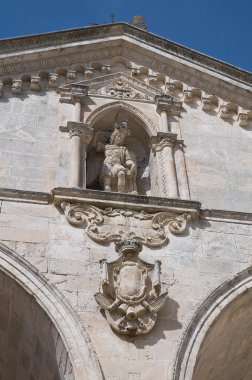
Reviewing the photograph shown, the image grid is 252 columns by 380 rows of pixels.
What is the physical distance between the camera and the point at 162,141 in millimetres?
11219

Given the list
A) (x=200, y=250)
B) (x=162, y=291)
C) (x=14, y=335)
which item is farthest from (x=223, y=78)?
(x=14, y=335)

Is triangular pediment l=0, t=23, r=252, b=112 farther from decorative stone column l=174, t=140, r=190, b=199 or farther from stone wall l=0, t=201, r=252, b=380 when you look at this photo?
stone wall l=0, t=201, r=252, b=380

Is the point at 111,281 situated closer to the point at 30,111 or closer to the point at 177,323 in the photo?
the point at 177,323

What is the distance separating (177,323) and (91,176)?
3.48 m

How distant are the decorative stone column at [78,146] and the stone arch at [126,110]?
0.32m

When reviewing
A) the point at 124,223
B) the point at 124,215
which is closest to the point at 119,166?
the point at 124,215

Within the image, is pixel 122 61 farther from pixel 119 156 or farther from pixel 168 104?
pixel 119 156

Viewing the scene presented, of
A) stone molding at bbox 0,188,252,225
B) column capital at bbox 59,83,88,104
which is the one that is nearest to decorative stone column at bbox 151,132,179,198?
stone molding at bbox 0,188,252,225

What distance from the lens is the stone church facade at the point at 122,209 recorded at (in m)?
8.28

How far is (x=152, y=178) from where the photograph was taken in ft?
36.5

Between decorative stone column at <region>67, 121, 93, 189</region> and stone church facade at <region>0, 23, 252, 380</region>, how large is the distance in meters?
0.02

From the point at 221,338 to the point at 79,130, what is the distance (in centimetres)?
387

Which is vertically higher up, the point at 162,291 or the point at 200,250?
the point at 200,250

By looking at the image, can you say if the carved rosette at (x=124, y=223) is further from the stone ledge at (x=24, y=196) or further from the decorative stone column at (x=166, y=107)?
the decorative stone column at (x=166, y=107)
